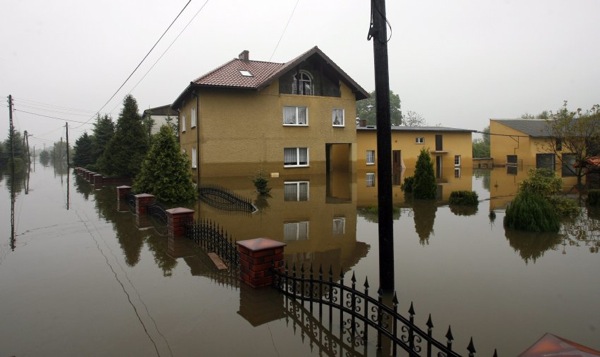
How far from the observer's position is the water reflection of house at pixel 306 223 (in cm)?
712

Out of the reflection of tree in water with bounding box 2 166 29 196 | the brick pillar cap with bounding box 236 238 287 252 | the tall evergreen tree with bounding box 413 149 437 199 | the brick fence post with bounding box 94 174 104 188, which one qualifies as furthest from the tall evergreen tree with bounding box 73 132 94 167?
the brick pillar cap with bounding box 236 238 287 252

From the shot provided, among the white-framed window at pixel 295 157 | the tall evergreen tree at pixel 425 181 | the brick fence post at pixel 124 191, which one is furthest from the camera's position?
the white-framed window at pixel 295 157

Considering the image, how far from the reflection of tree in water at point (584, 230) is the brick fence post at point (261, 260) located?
5.74m

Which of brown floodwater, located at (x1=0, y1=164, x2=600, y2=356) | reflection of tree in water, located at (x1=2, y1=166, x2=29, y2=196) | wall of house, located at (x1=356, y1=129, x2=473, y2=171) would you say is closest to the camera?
brown floodwater, located at (x1=0, y1=164, x2=600, y2=356)

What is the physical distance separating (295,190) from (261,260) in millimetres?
12307

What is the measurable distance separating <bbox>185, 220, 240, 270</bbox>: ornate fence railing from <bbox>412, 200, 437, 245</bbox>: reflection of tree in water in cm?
410

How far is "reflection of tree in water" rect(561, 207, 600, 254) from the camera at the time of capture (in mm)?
7894

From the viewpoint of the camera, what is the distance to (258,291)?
17.1 feet

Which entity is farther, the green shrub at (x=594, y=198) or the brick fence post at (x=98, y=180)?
the brick fence post at (x=98, y=180)

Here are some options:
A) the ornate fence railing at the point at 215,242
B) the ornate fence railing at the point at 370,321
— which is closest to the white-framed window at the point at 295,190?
the ornate fence railing at the point at 215,242

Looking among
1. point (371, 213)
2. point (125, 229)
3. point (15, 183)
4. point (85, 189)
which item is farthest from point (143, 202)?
point (15, 183)

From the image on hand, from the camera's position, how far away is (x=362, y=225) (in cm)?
996

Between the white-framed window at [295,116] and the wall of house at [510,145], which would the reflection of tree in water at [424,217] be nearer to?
the white-framed window at [295,116]

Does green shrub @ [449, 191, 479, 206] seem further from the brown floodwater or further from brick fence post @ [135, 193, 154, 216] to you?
brick fence post @ [135, 193, 154, 216]
